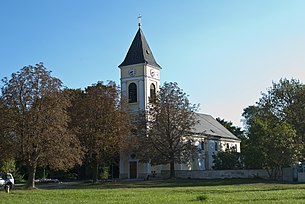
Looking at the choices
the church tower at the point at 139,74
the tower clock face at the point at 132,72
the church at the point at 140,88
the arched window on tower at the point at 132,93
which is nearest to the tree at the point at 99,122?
the church at the point at 140,88

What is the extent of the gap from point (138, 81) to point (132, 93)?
1.83 m

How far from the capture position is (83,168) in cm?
6588

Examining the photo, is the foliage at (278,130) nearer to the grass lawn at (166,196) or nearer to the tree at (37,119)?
the grass lawn at (166,196)

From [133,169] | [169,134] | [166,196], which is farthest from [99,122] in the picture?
[166,196]

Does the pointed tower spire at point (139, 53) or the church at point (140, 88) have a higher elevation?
the pointed tower spire at point (139, 53)

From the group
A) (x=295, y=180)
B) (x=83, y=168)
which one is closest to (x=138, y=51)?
(x=83, y=168)

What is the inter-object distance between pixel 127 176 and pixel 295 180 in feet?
73.6

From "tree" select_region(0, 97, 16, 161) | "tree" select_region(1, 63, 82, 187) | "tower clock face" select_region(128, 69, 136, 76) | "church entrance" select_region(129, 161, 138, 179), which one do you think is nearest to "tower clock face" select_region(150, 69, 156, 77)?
"tower clock face" select_region(128, 69, 136, 76)

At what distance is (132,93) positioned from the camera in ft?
217

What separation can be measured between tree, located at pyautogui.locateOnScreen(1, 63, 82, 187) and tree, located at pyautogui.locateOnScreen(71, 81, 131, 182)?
7.31 meters

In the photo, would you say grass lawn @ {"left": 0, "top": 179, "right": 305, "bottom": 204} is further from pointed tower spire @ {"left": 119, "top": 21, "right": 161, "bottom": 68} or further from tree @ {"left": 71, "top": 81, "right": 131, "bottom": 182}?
pointed tower spire @ {"left": 119, "top": 21, "right": 161, "bottom": 68}

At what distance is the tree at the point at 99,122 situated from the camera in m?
50.3

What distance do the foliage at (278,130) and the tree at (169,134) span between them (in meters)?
7.03

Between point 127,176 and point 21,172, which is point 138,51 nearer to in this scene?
point 127,176
